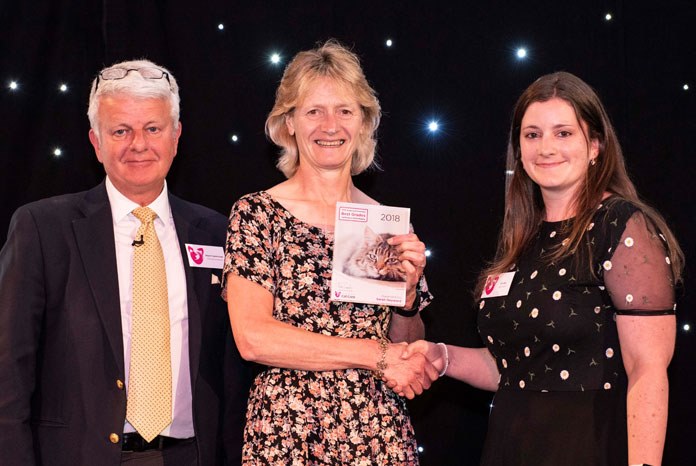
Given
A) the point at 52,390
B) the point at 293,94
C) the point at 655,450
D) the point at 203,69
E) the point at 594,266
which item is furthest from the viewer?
the point at 203,69

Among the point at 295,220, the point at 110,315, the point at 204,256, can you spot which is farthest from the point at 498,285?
the point at 110,315

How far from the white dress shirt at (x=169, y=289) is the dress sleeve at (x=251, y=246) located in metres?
0.24

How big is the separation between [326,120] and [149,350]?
1.00 m

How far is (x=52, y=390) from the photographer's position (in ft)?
9.07

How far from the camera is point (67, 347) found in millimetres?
2766

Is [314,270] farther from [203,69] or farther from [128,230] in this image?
[203,69]

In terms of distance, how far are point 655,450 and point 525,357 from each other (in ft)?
1.59

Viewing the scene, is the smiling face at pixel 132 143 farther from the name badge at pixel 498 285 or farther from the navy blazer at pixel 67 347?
the name badge at pixel 498 285

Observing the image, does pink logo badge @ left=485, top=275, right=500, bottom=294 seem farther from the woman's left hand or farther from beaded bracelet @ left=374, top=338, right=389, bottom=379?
beaded bracelet @ left=374, top=338, right=389, bottom=379

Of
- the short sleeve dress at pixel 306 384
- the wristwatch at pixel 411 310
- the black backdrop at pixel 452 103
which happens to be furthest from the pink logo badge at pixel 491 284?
the black backdrop at pixel 452 103

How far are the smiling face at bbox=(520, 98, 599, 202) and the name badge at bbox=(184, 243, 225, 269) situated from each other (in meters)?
1.18

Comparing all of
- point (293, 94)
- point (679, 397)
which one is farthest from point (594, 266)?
point (679, 397)

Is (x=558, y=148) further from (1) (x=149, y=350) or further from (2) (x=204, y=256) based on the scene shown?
(1) (x=149, y=350)

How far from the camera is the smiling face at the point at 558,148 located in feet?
8.82
